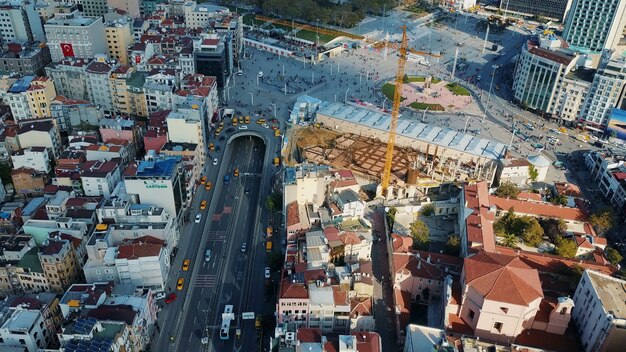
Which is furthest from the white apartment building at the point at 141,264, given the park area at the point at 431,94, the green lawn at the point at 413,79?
the green lawn at the point at 413,79

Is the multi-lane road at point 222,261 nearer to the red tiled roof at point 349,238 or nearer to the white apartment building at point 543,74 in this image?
the red tiled roof at point 349,238

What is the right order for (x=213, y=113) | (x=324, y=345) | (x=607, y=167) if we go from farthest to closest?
(x=213, y=113)
(x=607, y=167)
(x=324, y=345)

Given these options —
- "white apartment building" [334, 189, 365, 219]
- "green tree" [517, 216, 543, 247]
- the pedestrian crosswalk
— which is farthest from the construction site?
the pedestrian crosswalk

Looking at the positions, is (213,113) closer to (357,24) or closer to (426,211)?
(426,211)

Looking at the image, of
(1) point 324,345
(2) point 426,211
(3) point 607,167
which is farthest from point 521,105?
(1) point 324,345

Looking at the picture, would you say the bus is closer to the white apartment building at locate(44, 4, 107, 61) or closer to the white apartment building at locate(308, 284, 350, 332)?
the white apartment building at locate(308, 284, 350, 332)

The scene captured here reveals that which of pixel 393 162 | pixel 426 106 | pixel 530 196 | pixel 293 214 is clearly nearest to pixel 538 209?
pixel 530 196

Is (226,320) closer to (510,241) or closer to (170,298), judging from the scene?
(170,298)
